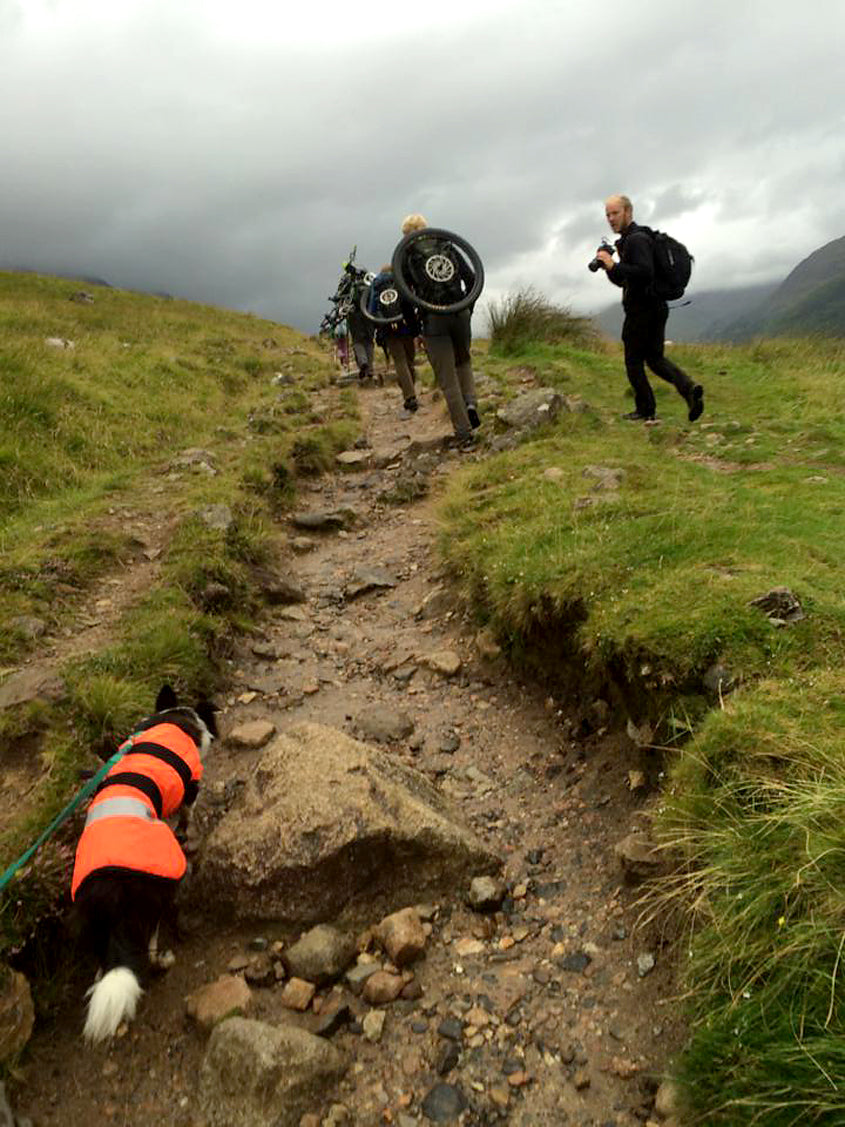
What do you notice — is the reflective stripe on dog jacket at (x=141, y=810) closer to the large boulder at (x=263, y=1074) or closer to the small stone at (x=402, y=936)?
the large boulder at (x=263, y=1074)

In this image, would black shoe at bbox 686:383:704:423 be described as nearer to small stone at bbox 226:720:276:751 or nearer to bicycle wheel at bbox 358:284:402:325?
bicycle wheel at bbox 358:284:402:325

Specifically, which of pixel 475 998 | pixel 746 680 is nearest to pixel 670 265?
pixel 746 680

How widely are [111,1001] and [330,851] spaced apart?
1.19 m

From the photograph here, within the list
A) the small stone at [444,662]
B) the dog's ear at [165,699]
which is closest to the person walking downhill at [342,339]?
the small stone at [444,662]

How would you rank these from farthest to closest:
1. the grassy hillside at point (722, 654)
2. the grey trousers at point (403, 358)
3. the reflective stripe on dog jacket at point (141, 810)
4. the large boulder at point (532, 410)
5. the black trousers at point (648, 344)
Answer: the grey trousers at point (403, 358)
the large boulder at point (532, 410)
the black trousers at point (648, 344)
the reflective stripe on dog jacket at point (141, 810)
the grassy hillside at point (722, 654)

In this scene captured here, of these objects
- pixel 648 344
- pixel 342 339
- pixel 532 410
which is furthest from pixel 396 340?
pixel 342 339

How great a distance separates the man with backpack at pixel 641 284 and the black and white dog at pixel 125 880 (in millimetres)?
7876

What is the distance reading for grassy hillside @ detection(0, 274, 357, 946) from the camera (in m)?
4.84

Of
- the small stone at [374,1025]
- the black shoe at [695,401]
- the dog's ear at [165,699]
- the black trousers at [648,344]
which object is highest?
the black trousers at [648,344]

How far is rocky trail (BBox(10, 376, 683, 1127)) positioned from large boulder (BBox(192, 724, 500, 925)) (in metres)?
0.01

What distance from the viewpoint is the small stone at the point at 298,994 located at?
3326 millimetres

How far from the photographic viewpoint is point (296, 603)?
7582 millimetres

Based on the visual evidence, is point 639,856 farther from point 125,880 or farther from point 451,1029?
point 125,880

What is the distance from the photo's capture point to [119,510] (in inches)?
364
